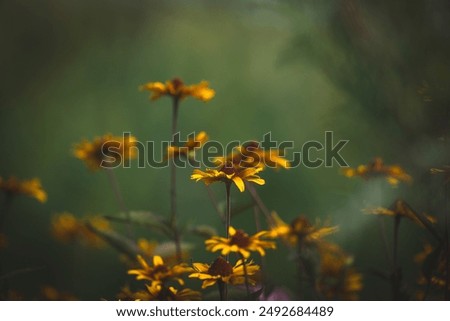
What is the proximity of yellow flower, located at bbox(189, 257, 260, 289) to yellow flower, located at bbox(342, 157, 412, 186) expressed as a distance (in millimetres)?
249

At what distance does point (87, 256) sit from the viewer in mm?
877

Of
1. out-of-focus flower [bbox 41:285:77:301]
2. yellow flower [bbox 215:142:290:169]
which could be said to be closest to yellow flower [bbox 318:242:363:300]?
yellow flower [bbox 215:142:290:169]

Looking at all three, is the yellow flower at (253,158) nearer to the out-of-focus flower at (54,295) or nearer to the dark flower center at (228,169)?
the dark flower center at (228,169)

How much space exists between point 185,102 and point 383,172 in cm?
37

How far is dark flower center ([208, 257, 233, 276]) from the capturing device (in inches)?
22.6

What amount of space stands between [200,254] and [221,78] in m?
0.30

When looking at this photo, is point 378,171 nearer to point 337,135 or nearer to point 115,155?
point 337,135

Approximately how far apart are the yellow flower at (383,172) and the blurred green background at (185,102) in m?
0.04

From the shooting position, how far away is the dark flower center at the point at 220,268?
0.57 m

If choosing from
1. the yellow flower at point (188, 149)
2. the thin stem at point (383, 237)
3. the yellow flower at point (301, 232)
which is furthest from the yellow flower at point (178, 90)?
the thin stem at point (383, 237)

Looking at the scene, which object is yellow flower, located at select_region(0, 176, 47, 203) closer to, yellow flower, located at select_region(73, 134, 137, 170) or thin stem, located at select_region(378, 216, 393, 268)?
yellow flower, located at select_region(73, 134, 137, 170)

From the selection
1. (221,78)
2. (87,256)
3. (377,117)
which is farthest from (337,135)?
(87,256)

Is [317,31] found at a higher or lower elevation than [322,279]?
higher

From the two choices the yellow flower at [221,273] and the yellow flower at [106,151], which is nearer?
the yellow flower at [221,273]
